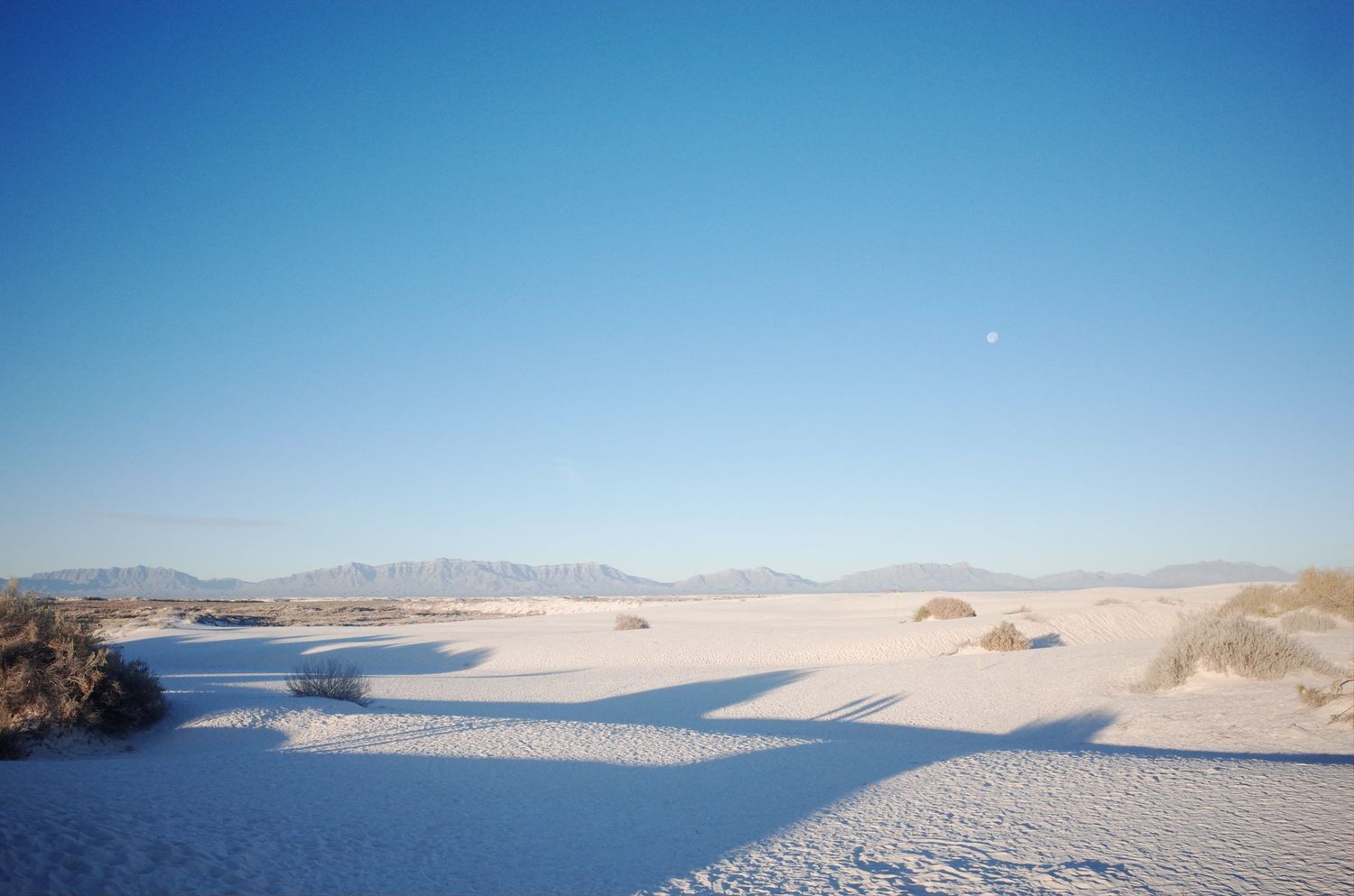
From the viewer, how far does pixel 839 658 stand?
25.7 metres

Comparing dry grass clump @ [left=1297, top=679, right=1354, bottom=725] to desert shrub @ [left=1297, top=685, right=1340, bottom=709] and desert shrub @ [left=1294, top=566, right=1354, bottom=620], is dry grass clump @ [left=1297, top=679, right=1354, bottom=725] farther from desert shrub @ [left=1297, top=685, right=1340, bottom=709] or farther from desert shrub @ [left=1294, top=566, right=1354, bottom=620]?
desert shrub @ [left=1294, top=566, right=1354, bottom=620]

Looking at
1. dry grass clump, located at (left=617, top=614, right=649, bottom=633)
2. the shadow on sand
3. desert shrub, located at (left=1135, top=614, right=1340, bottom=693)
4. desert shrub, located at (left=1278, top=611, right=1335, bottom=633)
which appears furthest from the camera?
dry grass clump, located at (left=617, top=614, right=649, bottom=633)

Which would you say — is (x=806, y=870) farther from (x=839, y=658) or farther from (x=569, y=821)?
(x=839, y=658)

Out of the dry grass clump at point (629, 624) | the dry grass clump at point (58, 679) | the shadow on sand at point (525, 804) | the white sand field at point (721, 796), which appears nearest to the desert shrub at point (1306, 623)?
the white sand field at point (721, 796)

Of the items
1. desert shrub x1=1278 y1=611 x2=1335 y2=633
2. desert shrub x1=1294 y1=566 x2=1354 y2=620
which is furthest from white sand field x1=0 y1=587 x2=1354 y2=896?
desert shrub x1=1294 y1=566 x2=1354 y2=620

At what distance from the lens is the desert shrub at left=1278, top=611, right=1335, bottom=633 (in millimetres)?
19422

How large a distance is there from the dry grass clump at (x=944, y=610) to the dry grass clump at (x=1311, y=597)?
11.2 meters

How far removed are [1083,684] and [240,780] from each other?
52.7 ft

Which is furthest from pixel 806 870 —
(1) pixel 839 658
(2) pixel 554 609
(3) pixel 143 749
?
(2) pixel 554 609

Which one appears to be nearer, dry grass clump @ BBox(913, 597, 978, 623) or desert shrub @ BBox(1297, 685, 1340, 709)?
desert shrub @ BBox(1297, 685, 1340, 709)

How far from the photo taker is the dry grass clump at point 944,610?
3388cm

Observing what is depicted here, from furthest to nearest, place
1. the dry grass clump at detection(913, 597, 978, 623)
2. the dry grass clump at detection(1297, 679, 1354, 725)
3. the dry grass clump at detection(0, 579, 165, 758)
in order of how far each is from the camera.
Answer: the dry grass clump at detection(913, 597, 978, 623), the dry grass clump at detection(1297, 679, 1354, 725), the dry grass clump at detection(0, 579, 165, 758)

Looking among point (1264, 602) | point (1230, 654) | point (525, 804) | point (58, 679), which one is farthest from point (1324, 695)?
point (58, 679)

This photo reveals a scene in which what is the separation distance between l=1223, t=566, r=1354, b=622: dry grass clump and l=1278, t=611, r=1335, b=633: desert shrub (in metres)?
1.20
